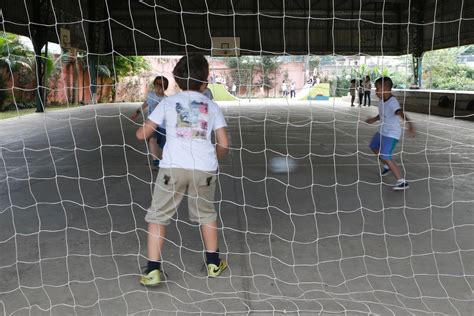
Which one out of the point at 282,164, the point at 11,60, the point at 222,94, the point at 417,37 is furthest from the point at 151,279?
the point at 222,94

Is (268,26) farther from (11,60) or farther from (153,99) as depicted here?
(153,99)

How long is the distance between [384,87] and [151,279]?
10.4 ft

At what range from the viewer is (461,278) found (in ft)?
9.04

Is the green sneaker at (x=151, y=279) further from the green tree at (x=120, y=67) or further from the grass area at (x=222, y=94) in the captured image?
the grass area at (x=222, y=94)

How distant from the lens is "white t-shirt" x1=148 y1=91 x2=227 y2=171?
2.58 metres

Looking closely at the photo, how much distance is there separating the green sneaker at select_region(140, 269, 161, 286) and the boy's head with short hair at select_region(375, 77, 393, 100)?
10.2ft

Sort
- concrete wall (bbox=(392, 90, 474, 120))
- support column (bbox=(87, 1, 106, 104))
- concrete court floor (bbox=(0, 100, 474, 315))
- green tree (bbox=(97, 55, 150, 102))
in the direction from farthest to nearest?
green tree (bbox=(97, 55, 150, 102)) < support column (bbox=(87, 1, 106, 104)) < concrete wall (bbox=(392, 90, 474, 120)) < concrete court floor (bbox=(0, 100, 474, 315))

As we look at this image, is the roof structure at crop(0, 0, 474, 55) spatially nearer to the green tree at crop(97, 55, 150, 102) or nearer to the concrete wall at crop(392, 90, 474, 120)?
the green tree at crop(97, 55, 150, 102)

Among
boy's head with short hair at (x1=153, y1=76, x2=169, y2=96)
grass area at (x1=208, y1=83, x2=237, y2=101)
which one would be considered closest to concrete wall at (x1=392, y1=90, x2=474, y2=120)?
grass area at (x1=208, y1=83, x2=237, y2=101)

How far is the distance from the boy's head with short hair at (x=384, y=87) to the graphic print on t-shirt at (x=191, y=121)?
267 cm

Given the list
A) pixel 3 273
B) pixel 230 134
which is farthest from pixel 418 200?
pixel 230 134

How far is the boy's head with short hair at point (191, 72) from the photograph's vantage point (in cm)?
255

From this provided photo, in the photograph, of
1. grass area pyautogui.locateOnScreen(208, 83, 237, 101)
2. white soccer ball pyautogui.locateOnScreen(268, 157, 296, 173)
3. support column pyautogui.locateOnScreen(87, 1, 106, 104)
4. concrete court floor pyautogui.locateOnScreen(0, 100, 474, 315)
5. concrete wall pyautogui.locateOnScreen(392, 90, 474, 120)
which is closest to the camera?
concrete court floor pyautogui.locateOnScreen(0, 100, 474, 315)

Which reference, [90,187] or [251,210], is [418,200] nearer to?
[251,210]
